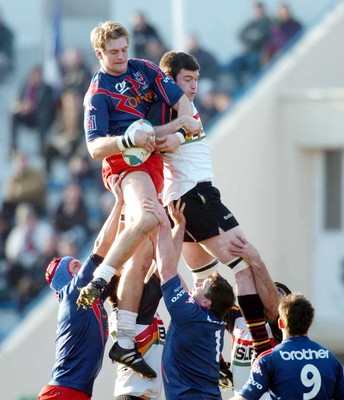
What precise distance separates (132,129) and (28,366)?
7313mm

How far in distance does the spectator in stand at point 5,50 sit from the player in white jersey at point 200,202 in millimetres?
11208

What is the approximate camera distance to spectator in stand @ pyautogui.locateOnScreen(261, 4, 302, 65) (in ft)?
56.9

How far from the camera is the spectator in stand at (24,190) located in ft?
57.6

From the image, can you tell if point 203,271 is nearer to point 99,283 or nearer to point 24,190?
point 99,283

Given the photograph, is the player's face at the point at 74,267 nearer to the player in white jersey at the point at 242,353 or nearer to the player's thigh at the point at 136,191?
the player's thigh at the point at 136,191

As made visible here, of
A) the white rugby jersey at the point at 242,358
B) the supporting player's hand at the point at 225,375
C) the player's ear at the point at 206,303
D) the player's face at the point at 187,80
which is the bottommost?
the supporting player's hand at the point at 225,375

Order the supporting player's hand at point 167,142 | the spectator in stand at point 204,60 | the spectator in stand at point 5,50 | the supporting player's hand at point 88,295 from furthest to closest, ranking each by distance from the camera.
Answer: the spectator in stand at point 5,50
the spectator in stand at point 204,60
the supporting player's hand at point 167,142
the supporting player's hand at point 88,295

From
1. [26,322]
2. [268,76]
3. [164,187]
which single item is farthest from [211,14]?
[164,187]

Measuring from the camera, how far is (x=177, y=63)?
9.00 meters

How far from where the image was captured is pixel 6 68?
789 inches

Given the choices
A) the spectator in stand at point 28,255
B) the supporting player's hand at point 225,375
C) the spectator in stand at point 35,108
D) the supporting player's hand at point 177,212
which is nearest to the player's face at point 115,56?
the supporting player's hand at point 177,212

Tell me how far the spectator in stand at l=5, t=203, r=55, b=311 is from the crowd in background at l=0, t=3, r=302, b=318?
0.01 metres

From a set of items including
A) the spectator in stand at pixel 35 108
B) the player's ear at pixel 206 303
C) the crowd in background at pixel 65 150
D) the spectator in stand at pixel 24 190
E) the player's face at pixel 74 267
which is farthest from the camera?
the spectator in stand at pixel 35 108

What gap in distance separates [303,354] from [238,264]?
129cm
